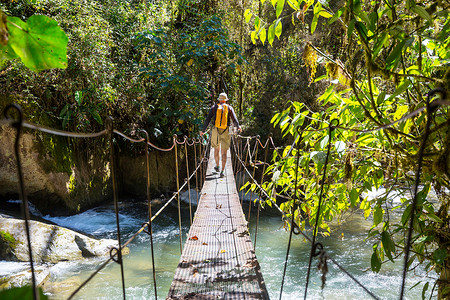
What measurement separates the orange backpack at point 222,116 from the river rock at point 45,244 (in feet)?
5.58

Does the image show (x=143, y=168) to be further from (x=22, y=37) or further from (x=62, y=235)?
(x=22, y=37)

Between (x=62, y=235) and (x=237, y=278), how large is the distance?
2330 millimetres

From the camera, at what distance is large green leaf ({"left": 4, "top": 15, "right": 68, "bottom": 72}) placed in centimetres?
36

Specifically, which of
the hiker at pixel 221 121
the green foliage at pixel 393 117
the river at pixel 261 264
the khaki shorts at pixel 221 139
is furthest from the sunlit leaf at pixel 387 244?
the khaki shorts at pixel 221 139

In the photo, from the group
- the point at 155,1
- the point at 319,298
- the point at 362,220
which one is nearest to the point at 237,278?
the point at 319,298

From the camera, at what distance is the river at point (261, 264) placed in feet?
8.85

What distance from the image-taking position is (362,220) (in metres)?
4.36

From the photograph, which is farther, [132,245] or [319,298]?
[132,245]

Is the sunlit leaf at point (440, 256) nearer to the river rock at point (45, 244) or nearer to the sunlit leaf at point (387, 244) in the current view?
the sunlit leaf at point (387, 244)

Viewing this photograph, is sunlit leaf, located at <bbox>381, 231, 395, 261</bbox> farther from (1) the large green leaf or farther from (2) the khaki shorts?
(2) the khaki shorts

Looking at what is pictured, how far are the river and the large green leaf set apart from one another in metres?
1.87

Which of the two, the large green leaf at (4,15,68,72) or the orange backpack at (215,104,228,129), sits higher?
the orange backpack at (215,104,228,129)

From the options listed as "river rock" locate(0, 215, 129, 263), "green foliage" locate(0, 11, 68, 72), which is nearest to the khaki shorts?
"river rock" locate(0, 215, 129, 263)

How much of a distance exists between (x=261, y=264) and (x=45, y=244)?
6.71 feet
